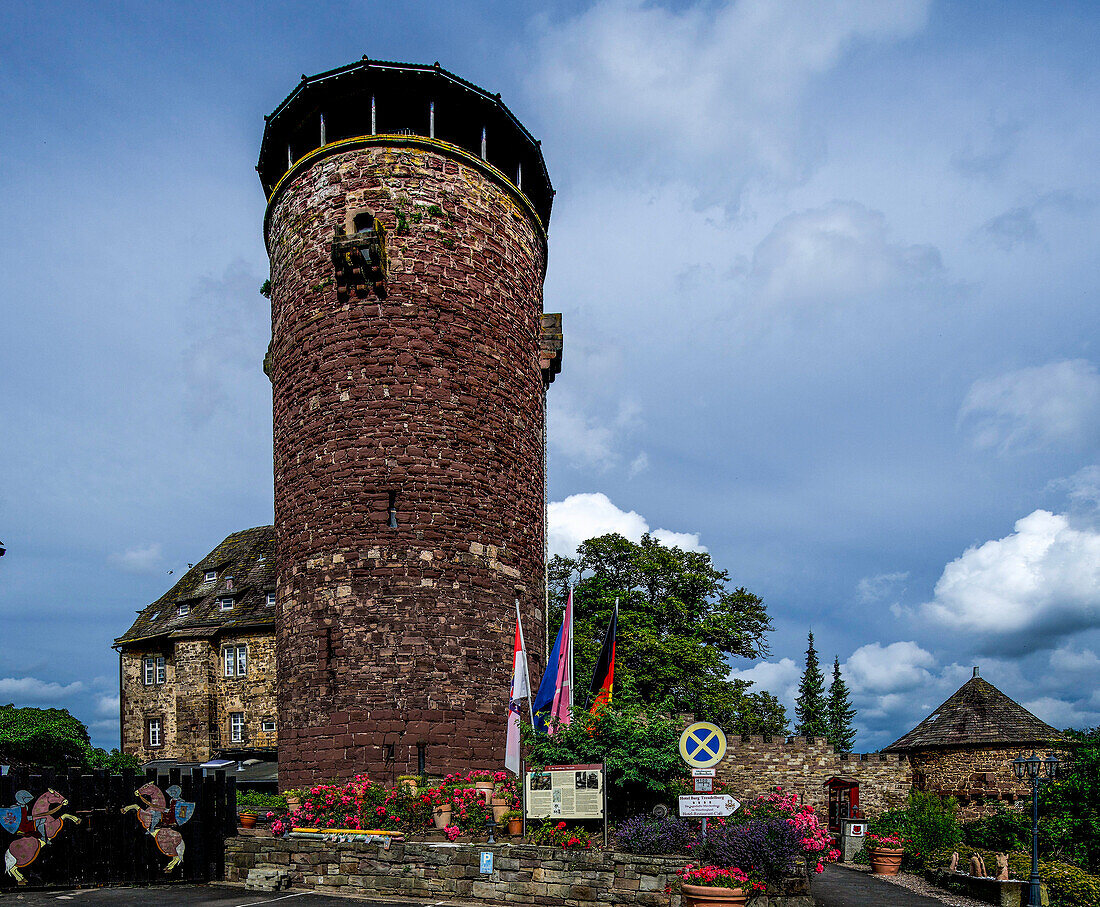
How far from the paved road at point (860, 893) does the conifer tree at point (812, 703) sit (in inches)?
1695

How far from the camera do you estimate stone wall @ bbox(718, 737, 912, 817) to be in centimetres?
2847

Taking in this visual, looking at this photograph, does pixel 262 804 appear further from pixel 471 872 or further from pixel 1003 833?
pixel 1003 833

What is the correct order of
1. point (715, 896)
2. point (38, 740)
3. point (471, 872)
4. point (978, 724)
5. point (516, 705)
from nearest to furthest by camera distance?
point (715, 896) → point (471, 872) → point (516, 705) → point (978, 724) → point (38, 740)

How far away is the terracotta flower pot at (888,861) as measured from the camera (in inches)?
811

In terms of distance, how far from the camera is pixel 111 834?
15000 millimetres

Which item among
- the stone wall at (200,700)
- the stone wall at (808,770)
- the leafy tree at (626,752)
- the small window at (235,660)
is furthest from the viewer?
the small window at (235,660)

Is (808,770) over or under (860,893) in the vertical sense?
under

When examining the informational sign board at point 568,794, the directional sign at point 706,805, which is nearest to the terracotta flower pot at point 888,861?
the informational sign board at point 568,794

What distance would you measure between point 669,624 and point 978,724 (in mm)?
11130

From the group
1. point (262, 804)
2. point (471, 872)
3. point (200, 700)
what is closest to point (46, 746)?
point (200, 700)

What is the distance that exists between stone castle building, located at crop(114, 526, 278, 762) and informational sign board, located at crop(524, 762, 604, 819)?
18.3 metres

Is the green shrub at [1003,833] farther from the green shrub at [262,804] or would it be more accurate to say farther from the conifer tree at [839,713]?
the conifer tree at [839,713]

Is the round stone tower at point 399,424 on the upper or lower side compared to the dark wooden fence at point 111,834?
upper

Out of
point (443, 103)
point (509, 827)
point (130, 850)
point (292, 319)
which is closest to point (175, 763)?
point (130, 850)
